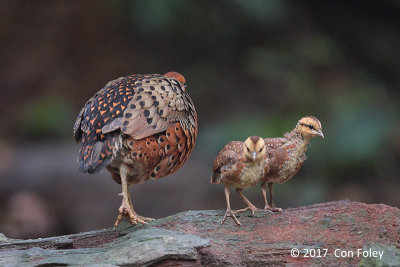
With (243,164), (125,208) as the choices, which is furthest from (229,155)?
(125,208)

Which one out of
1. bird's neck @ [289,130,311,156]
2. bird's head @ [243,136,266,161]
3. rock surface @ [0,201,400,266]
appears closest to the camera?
rock surface @ [0,201,400,266]

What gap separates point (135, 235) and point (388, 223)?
1.96 meters

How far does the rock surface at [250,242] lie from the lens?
5.20 m

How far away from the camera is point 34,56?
12.5 m

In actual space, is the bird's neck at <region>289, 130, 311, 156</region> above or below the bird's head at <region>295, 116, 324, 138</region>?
below

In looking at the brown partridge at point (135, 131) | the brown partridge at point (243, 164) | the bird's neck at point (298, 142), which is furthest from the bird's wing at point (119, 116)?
the bird's neck at point (298, 142)

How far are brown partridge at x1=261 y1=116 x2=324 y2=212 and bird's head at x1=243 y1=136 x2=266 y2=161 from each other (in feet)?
0.80

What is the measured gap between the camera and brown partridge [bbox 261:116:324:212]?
605 cm

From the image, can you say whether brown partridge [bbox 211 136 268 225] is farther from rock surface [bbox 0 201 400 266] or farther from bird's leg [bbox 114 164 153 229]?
bird's leg [bbox 114 164 153 229]

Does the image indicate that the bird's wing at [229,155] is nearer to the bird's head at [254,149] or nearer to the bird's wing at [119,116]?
the bird's head at [254,149]

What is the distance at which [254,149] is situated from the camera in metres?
5.68

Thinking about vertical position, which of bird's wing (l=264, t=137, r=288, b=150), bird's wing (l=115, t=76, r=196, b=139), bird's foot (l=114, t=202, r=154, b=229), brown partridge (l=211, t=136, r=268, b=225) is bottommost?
bird's foot (l=114, t=202, r=154, b=229)

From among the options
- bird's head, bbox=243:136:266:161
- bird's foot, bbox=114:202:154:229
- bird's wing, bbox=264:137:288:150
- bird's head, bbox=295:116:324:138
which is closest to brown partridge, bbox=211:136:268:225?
bird's head, bbox=243:136:266:161

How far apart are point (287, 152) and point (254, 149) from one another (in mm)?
524
